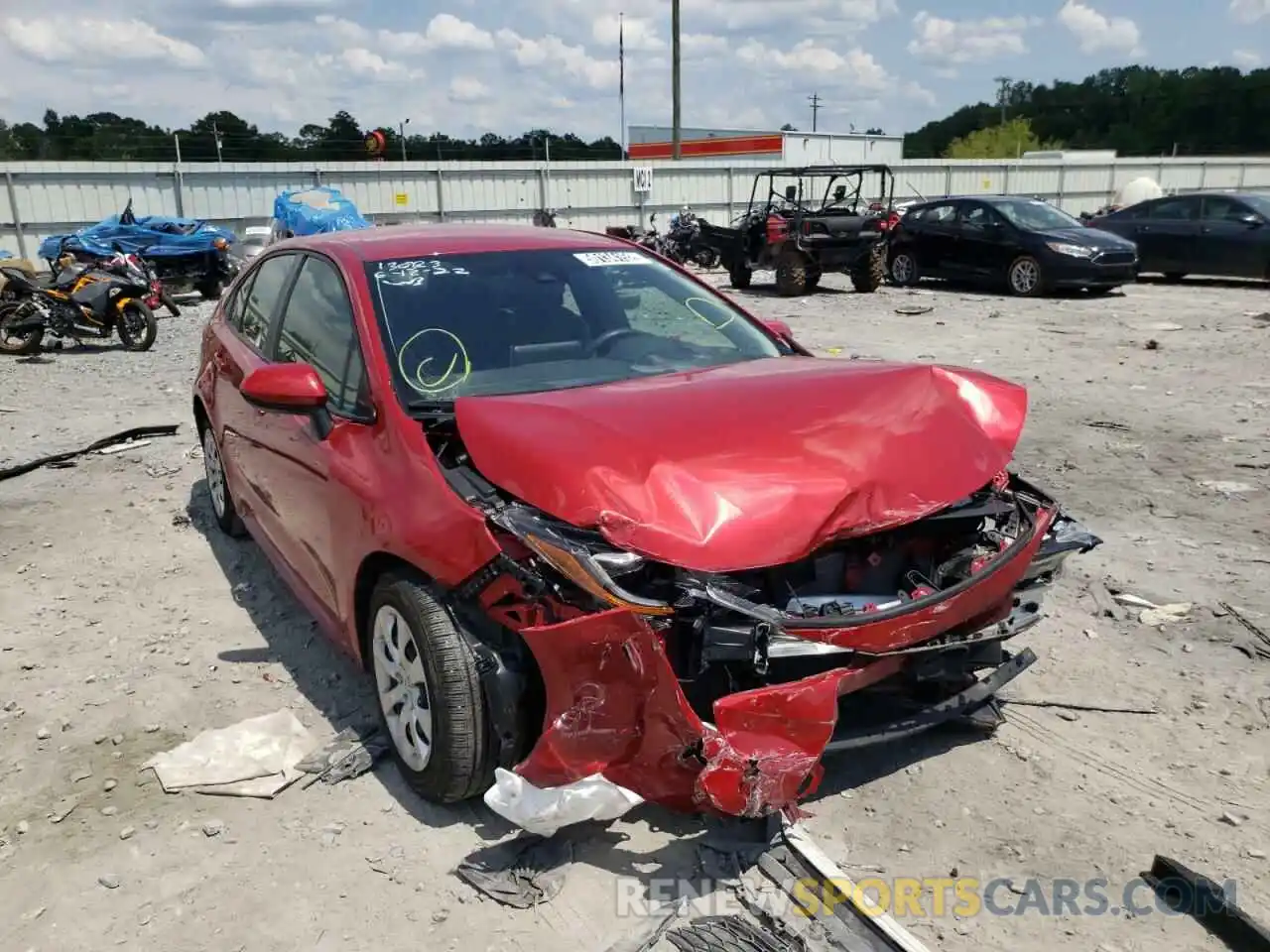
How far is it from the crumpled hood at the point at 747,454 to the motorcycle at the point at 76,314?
10.6 metres

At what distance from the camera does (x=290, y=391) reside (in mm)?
3312

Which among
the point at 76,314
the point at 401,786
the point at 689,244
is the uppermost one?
the point at 689,244

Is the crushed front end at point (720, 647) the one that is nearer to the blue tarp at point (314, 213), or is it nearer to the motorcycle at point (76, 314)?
the motorcycle at point (76, 314)

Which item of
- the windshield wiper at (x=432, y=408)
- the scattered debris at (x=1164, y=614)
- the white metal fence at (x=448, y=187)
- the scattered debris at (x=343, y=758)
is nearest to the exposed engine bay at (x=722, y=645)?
the windshield wiper at (x=432, y=408)

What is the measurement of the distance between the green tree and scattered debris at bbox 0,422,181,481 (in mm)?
68009

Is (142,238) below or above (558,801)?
above

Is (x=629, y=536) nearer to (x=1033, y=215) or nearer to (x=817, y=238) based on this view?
(x=817, y=238)

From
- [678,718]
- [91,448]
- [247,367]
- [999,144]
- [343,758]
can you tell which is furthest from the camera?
[999,144]

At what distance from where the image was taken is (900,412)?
305 centimetres

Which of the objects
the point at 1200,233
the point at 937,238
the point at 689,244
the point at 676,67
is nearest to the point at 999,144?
the point at 676,67

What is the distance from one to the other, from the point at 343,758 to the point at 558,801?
104cm

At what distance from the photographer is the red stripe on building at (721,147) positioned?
43.9 meters

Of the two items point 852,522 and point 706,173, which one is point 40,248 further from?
point 852,522

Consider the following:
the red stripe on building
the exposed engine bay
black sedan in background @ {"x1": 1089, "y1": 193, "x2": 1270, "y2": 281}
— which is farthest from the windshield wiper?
the red stripe on building
